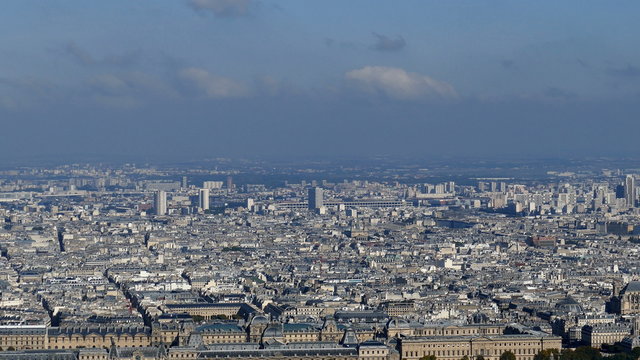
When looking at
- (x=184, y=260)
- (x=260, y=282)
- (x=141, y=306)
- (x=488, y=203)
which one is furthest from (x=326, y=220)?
(x=141, y=306)

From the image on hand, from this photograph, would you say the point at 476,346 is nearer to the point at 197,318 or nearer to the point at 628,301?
the point at 197,318

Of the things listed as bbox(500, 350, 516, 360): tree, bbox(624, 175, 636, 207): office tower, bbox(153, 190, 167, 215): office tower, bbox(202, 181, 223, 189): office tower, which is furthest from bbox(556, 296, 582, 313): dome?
bbox(202, 181, 223, 189): office tower

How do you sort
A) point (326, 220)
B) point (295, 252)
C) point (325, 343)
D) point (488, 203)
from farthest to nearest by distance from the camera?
1. point (488, 203)
2. point (326, 220)
3. point (295, 252)
4. point (325, 343)

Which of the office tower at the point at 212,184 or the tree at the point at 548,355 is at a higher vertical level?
the tree at the point at 548,355

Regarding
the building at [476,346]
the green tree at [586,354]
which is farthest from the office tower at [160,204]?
the green tree at [586,354]

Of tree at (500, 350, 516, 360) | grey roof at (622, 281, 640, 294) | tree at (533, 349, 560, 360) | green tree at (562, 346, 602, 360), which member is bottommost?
tree at (500, 350, 516, 360)

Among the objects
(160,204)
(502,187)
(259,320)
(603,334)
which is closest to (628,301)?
(603,334)

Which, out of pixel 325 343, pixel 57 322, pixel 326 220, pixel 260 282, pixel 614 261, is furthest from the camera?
pixel 326 220

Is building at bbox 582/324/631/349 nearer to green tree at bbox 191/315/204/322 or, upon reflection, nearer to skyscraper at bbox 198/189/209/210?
green tree at bbox 191/315/204/322

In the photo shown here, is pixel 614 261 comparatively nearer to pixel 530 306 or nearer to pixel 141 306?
pixel 530 306

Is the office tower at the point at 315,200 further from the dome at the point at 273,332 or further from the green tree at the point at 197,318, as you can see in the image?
the dome at the point at 273,332

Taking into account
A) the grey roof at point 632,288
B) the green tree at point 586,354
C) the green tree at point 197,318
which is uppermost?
the grey roof at point 632,288
